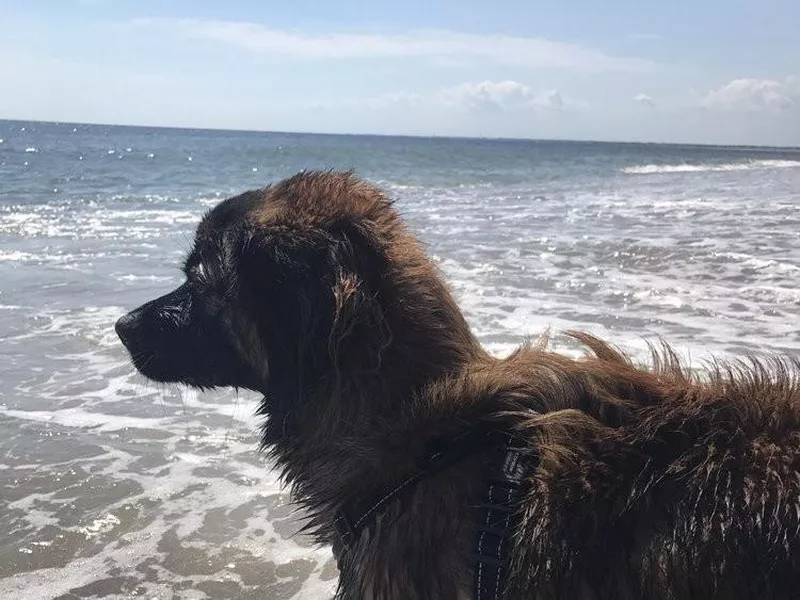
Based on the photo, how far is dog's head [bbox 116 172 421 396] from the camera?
8.13ft

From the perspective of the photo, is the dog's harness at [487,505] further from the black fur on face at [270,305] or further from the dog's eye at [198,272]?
the dog's eye at [198,272]

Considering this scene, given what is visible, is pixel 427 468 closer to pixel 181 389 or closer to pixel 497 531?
pixel 497 531

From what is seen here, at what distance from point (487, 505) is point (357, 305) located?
0.72 m

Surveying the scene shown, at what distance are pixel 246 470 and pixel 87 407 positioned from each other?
5.85 feet

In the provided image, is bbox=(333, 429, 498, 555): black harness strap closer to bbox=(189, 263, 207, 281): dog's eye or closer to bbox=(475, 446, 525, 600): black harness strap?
bbox=(475, 446, 525, 600): black harness strap

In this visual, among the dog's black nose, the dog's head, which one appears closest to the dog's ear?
the dog's head

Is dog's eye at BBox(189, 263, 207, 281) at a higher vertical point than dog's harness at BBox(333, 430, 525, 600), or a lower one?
higher

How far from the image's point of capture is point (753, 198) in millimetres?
24469

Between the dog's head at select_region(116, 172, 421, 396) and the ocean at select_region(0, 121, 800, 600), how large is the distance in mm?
1688

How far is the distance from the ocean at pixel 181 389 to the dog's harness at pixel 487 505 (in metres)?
1.83

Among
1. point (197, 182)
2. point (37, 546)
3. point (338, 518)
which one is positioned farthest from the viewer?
point (197, 182)

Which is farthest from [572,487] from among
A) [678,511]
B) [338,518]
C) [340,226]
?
[340,226]

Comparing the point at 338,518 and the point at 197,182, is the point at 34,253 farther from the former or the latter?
the point at 197,182

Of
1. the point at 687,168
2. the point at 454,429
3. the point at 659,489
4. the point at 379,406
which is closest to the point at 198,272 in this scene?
the point at 379,406
